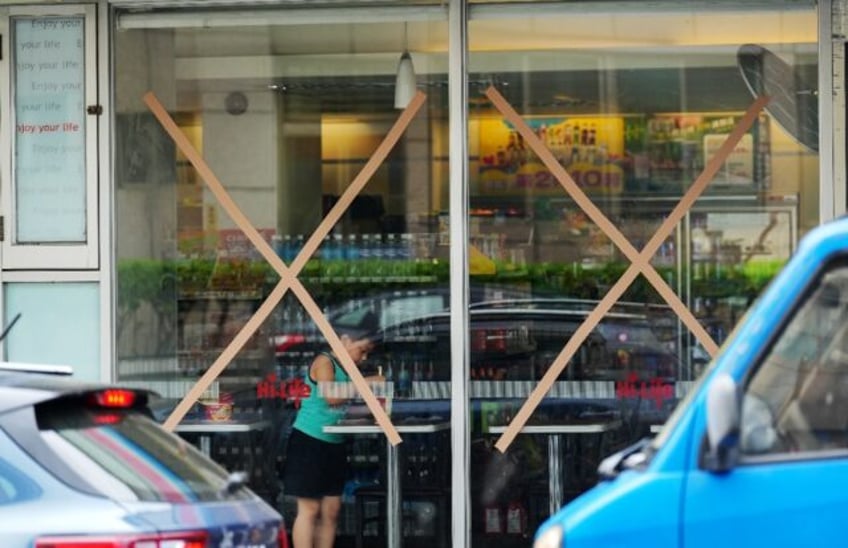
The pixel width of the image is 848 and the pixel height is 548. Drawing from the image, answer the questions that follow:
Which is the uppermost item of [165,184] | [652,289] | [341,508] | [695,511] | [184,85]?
[184,85]

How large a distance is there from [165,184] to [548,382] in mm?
2963

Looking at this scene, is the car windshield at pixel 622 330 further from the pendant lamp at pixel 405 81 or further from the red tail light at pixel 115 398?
the red tail light at pixel 115 398

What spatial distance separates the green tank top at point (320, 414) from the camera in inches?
441

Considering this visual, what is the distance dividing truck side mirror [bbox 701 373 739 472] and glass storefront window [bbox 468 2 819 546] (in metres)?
5.70

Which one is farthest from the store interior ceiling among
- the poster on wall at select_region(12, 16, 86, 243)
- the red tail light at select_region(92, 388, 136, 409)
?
the red tail light at select_region(92, 388, 136, 409)

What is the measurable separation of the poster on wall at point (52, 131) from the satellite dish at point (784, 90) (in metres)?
4.53

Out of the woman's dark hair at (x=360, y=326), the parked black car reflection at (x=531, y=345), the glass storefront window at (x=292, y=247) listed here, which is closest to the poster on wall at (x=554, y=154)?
the glass storefront window at (x=292, y=247)

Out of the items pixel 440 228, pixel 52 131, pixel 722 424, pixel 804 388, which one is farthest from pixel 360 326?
pixel 722 424

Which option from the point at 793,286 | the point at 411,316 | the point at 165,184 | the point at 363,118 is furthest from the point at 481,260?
the point at 793,286

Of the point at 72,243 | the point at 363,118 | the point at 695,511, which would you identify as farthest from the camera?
the point at 363,118

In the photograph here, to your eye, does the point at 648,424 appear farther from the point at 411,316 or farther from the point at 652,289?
the point at 411,316

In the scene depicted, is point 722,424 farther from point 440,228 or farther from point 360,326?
point 360,326

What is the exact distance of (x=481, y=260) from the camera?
37.4ft

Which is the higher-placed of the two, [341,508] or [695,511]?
[695,511]
